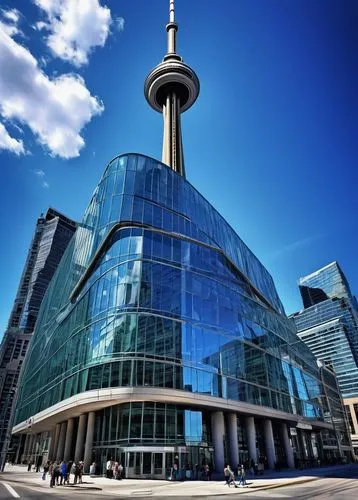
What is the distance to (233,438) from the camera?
36.1 m

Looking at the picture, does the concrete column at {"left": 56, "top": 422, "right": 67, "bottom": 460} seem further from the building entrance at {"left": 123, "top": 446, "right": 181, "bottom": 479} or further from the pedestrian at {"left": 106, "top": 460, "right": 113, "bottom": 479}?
the building entrance at {"left": 123, "top": 446, "right": 181, "bottom": 479}

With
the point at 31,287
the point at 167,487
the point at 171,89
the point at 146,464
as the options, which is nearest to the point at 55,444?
the point at 146,464

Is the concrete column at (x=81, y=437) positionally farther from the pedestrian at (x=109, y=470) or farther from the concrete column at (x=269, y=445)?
the concrete column at (x=269, y=445)

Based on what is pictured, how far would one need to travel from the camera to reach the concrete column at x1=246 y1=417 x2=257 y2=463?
37.9 metres

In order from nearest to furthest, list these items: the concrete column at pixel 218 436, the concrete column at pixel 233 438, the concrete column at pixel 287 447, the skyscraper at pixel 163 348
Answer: the skyscraper at pixel 163 348 < the concrete column at pixel 218 436 < the concrete column at pixel 233 438 < the concrete column at pixel 287 447

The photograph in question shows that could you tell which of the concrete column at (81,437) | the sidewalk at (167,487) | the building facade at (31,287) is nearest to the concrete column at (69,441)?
the concrete column at (81,437)

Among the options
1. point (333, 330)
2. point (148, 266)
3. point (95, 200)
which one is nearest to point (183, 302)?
point (148, 266)

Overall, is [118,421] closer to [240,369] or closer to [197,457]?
[197,457]

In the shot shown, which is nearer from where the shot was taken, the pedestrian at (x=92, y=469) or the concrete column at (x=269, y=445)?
the pedestrian at (x=92, y=469)

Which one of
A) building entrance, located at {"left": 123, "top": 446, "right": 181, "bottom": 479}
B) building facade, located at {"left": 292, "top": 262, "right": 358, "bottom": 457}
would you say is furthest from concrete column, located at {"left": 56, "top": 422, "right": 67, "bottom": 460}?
building facade, located at {"left": 292, "top": 262, "right": 358, "bottom": 457}

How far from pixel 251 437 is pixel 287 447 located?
10.3 m

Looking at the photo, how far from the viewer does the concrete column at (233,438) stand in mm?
34812

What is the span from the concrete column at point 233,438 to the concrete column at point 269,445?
28.7ft

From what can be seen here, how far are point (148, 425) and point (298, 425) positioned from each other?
27955 millimetres
